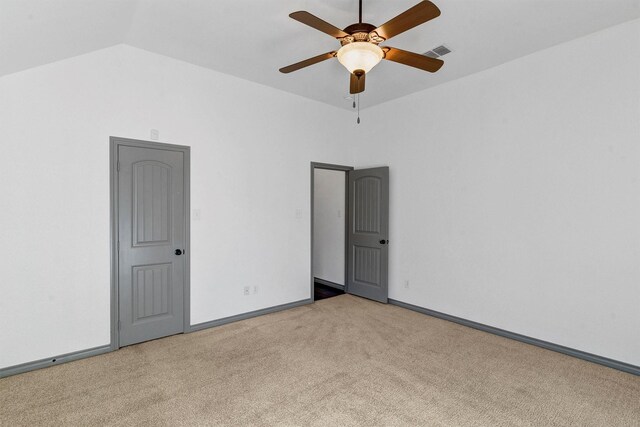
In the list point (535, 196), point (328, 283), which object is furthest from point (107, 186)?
point (535, 196)

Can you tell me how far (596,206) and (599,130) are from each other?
2.36 ft

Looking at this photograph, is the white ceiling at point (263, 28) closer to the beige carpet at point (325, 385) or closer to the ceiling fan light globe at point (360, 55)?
the ceiling fan light globe at point (360, 55)

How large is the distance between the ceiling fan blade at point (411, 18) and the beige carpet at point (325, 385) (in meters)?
2.58

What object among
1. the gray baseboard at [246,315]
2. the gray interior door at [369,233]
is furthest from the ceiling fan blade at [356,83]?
the gray baseboard at [246,315]

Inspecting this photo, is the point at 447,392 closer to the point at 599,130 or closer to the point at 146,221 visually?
the point at 599,130

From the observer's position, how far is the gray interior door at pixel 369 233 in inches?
197

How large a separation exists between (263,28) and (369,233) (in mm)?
3246

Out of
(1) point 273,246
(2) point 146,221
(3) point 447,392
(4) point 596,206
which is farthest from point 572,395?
(2) point 146,221

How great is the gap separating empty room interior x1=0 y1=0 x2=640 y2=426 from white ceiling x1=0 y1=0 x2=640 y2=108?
23 millimetres

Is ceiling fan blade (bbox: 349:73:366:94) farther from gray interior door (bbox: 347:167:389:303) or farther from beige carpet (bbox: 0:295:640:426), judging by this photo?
beige carpet (bbox: 0:295:640:426)

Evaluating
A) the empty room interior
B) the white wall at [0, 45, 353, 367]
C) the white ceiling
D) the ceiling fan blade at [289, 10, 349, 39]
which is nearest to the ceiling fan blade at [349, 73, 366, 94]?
the empty room interior

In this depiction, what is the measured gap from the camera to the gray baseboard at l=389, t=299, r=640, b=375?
9.77ft

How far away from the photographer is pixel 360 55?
2.31m

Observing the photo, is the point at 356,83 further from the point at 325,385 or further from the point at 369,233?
the point at 369,233
